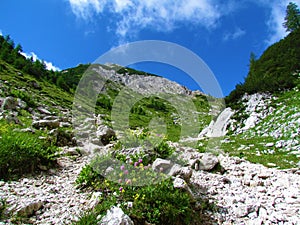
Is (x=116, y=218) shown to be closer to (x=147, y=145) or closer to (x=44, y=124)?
(x=147, y=145)

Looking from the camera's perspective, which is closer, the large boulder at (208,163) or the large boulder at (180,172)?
the large boulder at (180,172)

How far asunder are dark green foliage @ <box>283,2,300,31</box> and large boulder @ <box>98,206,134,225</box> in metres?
89.8

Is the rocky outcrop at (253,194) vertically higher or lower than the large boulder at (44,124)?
lower

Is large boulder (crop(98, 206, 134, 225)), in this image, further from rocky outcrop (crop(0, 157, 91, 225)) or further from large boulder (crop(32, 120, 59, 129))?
large boulder (crop(32, 120, 59, 129))

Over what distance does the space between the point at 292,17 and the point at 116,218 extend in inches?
3633

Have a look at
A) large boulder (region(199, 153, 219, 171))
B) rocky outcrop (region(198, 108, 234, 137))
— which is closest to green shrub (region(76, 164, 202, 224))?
large boulder (region(199, 153, 219, 171))

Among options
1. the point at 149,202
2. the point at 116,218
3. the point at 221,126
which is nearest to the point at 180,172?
the point at 149,202

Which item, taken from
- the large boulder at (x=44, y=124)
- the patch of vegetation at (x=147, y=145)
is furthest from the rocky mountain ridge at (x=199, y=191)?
the large boulder at (x=44, y=124)

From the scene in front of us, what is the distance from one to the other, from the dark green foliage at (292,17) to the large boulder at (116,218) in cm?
8977

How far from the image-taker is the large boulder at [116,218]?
13.6 ft

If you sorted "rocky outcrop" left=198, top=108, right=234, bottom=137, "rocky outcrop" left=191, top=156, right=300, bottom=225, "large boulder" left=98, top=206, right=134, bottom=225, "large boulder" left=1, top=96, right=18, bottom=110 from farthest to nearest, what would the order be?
"rocky outcrop" left=198, top=108, right=234, bottom=137 < "large boulder" left=1, top=96, right=18, bottom=110 < "rocky outcrop" left=191, top=156, right=300, bottom=225 < "large boulder" left=98, top=206, right=134, bottom=225

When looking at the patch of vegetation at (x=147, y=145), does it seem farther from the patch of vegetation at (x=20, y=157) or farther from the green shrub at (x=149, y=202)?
the patch of vegetation at (x=20, y=157)

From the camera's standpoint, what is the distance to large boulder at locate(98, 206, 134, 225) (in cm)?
416

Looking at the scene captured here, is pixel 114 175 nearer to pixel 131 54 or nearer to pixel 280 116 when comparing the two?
pixel 131 54
